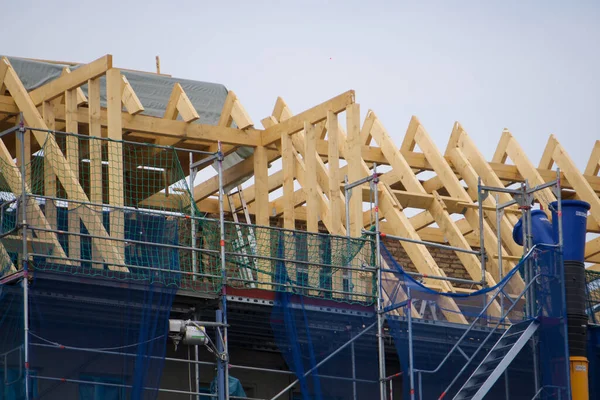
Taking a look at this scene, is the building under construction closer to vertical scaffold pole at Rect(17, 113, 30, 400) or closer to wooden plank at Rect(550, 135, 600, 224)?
vertical scaffold pole at Rect(17, 113, 30, 400)

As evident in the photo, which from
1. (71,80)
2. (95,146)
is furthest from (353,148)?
(71,80)

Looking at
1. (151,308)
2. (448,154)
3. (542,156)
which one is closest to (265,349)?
(151,308)

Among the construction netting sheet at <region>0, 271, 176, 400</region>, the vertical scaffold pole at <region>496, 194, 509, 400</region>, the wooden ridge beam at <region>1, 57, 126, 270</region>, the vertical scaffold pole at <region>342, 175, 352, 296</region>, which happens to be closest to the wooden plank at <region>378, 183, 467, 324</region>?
the vertical scaffold pole at <region>496, 194, 509, 400</region>

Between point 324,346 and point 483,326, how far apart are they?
2.24 m

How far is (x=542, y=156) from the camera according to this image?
2416 cm

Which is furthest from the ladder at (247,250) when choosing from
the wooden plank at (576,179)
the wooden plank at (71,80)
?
the wooden plank at (576,179)

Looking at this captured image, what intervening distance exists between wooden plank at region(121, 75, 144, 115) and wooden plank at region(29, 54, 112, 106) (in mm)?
800

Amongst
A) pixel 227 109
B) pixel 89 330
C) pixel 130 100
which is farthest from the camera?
pixel 227 109

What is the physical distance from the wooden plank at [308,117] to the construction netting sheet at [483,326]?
7.75 feet

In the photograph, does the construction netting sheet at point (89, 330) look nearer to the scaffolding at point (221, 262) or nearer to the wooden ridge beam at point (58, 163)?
the scaffolding at point (221, 262)

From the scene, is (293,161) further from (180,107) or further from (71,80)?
(71,80)

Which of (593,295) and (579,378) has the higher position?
(593,295)

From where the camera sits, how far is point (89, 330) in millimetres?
15578

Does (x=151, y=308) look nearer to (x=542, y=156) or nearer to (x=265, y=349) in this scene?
(x=265, y=349)
